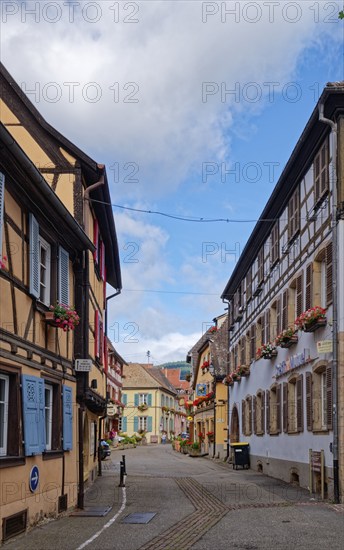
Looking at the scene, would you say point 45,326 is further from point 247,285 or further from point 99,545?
point 247,285

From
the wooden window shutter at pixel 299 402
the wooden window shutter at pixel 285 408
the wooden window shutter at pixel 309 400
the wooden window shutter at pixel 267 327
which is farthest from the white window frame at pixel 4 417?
the wooden window shutter at pixel 267 327

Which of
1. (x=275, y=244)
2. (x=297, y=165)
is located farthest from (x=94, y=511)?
(x=275, y=244)

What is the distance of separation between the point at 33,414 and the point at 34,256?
2581 mm

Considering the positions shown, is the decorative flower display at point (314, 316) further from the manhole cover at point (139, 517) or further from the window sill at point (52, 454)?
the window sill at point (52, 454)

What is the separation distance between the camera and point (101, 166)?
18609 mm

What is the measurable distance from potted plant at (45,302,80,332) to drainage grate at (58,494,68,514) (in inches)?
130

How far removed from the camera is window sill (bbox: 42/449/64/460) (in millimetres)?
13477

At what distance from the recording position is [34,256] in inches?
506

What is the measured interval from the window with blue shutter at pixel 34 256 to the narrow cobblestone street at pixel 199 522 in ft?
12.7

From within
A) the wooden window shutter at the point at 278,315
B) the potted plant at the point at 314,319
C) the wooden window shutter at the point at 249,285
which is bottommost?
the potted plant at the point at 314,319

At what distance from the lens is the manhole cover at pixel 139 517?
13462 millimetres

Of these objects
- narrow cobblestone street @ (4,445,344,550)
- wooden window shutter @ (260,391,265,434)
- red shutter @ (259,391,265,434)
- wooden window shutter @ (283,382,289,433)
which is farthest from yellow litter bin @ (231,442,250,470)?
narrow cobblestone street @ (4,445,344,550)

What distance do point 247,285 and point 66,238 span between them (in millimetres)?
17609

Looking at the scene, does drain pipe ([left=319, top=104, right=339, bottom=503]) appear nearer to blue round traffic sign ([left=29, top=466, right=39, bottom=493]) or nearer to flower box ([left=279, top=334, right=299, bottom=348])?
flower box ([left=279, top=334, right=299, bottom=348])
